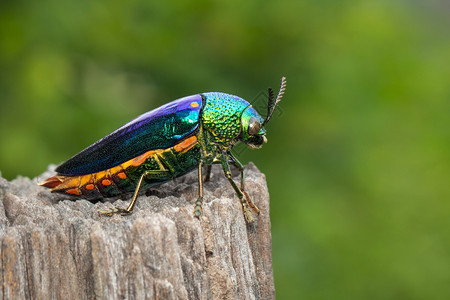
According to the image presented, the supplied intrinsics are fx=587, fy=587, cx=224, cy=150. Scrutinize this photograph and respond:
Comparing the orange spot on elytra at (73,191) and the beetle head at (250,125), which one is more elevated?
the beetle head at (250,125)

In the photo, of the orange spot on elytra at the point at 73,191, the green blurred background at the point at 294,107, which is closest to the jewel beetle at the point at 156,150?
the orange spot on elytra at the point at 73,191

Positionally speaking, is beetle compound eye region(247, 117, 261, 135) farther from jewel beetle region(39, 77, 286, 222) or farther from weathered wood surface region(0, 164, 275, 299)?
weathered wood surface region(0, 164, 275, 299)

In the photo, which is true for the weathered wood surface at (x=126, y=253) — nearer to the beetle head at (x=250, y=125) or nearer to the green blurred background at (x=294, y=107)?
the beetle head at (x=250, y=125)

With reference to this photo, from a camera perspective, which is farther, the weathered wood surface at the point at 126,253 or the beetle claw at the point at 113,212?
the beetle claw at the point at 113,212

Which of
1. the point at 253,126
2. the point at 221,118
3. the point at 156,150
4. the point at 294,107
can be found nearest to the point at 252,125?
the point at 253,126

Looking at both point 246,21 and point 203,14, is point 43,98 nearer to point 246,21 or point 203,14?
point 203,14
